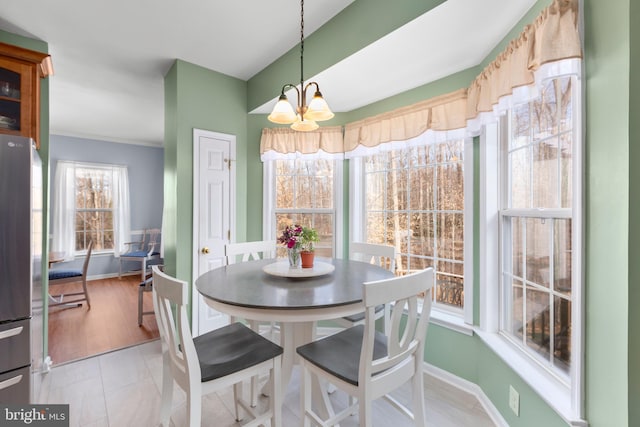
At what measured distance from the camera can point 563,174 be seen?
1.36 metres

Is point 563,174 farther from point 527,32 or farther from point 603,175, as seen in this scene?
point 527,32

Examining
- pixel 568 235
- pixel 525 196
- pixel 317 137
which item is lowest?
pixel 568 235

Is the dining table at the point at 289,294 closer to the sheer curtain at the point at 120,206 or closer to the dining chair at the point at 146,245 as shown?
the dining chair at the point at 146,245

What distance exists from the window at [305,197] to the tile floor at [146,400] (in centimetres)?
135

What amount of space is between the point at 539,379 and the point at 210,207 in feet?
8.64

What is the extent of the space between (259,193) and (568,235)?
2.50 meters

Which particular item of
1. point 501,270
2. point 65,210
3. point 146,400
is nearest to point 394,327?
point 501,270

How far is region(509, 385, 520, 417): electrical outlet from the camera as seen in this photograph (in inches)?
58.9

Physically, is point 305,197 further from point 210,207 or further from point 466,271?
point 466,271

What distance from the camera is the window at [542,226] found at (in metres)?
1.33

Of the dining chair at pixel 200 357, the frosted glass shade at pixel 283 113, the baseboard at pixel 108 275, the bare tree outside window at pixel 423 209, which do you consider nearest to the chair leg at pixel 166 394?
the dining chair at pixel 200 357

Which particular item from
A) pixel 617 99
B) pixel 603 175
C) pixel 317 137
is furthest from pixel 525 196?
pixel 317 137

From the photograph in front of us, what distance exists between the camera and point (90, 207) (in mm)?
5281

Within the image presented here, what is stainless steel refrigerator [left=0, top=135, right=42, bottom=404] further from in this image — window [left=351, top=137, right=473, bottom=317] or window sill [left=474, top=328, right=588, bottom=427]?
window sill [left=474, top=328, right=588, bottom=427]
